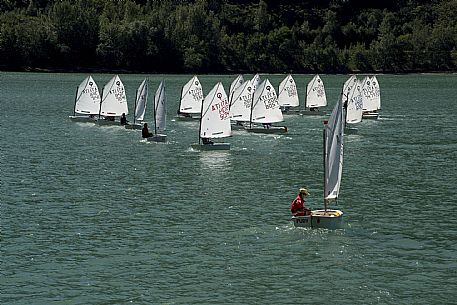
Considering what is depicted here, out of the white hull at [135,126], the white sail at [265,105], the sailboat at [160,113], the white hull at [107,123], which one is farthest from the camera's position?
the white hull at [107,123]

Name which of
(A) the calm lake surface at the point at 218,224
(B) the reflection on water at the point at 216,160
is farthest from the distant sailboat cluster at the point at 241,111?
(A) the calm lake surface at the point at 218,224

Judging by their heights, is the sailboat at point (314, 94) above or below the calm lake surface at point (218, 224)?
above

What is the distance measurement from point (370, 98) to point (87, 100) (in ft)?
106

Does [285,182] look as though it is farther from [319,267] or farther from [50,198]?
[319,267]

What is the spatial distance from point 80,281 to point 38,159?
32.3 meters

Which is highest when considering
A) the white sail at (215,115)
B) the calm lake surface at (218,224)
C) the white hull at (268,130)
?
the white sail at (215,115)

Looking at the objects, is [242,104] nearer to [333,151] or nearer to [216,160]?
[216,160]

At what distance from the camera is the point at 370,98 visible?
101250 millimetres

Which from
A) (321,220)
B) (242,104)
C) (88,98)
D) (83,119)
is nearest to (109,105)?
(88,98)

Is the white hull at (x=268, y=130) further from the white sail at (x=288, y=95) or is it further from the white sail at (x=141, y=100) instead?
the white sail at (x=288, y=95)

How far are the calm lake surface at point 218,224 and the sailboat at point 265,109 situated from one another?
4478mm

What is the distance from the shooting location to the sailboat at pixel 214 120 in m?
65.6

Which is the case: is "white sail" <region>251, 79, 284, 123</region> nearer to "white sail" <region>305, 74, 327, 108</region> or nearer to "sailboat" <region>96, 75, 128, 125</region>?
"sailboat" <region>96, 75, 128, 125</region>

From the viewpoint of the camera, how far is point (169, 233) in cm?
3856
